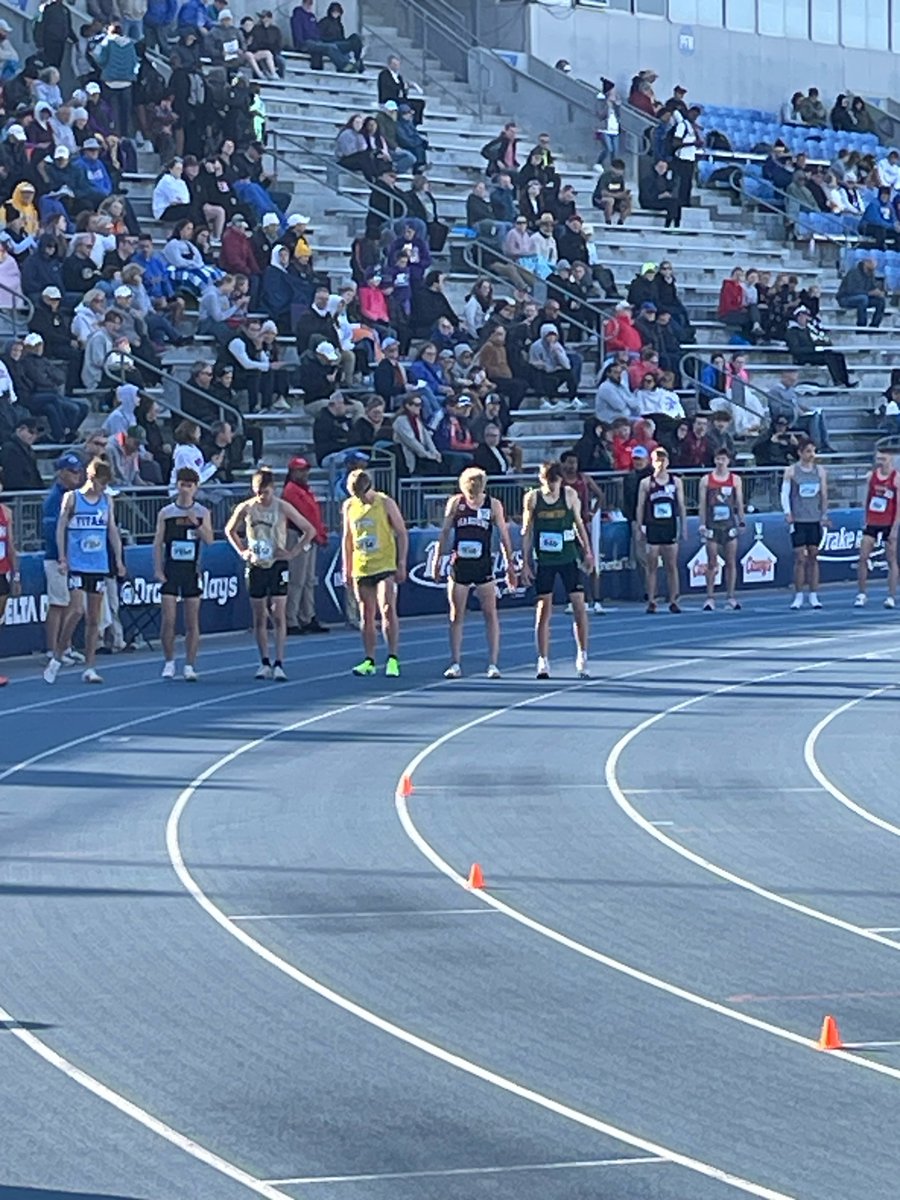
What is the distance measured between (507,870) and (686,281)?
27939mm

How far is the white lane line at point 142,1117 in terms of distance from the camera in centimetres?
790

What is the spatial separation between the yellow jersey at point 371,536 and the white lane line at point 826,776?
430 cm

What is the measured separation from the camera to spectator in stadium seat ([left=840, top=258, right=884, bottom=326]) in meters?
41.5

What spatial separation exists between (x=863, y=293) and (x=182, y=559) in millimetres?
21529

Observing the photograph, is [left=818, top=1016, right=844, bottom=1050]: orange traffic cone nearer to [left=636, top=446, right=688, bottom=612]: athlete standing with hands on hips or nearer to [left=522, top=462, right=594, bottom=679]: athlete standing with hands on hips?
[left=522, top=462, right=594, bottom=679]: athlete standing with hands on hips

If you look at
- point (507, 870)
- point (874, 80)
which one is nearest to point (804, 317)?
point (874, 80)

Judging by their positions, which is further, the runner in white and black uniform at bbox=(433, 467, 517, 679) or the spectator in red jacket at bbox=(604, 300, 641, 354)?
the spectator in red jacket at bbox=(604, 300, 641, 354)

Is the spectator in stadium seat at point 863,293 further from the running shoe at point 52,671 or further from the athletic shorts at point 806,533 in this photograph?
the running shoe at point 52,671

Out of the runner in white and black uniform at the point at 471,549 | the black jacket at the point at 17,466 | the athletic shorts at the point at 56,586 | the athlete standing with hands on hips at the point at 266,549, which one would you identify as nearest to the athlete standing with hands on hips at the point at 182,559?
the athlete standing with hands on hips at the point at 266,549

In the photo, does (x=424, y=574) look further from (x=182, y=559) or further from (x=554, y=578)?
(x=182, y=559)

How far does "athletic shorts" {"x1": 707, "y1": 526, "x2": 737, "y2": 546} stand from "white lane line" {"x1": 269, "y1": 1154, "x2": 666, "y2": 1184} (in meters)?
22.1

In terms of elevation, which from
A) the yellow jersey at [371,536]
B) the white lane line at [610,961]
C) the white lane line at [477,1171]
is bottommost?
the white lane line at [610,961]

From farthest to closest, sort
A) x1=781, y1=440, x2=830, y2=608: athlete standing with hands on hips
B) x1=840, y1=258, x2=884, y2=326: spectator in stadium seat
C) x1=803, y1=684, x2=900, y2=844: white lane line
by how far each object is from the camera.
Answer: x1=840, y1=258, x2=884, y2=326: spectator in stadium seat
x1=781, y1=440, x2=830, y2=608: athlete standing with hands on hips
x1=803, y1=684, x2=900, y2=844: white lane line

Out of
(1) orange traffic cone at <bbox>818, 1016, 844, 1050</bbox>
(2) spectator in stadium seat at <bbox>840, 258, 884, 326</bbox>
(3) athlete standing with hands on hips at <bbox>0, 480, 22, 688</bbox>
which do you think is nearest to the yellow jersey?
(3) athlete standing with hands on hips at <bbox>0, 480, 22, 688</bbox>
